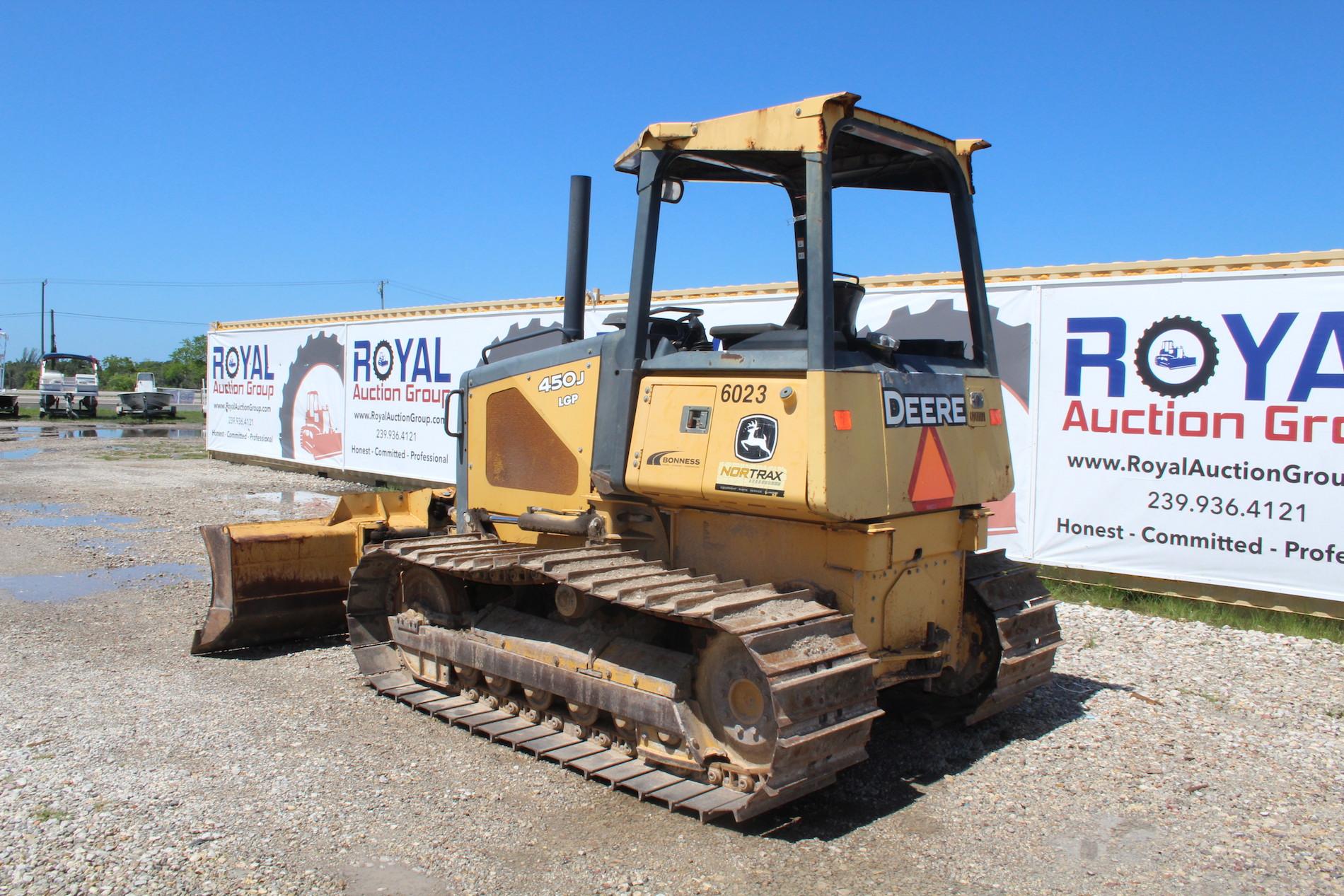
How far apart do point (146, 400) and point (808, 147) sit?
40891 millimetres

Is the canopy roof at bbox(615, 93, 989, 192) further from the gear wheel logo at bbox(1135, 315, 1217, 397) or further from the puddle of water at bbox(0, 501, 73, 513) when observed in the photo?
the puddle of water at bbox(0, 501, 73, 513)

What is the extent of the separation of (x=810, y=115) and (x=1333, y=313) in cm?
565

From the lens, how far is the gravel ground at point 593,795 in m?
4.06

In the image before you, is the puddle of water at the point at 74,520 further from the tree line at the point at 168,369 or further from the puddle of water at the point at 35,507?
the tree line at the point at 168,369

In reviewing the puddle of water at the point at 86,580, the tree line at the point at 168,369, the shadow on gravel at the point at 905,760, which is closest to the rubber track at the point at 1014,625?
the shadow on gravel at the point at 905,760

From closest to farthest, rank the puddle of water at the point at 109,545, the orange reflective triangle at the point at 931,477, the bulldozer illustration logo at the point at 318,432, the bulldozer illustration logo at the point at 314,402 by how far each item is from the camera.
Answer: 1. the orange reflective triangle at the point at 931,477
2. the puddle of water at the point at 109,545
3. the bulldozer illustration logo at the point at 314,402
4. the bulldozer illustration logo at the point at 318,432

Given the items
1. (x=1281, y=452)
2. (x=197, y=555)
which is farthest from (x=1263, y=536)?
(x=197, y=555)

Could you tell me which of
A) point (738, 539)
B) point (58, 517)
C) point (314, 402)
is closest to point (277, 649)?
point (738, 539)

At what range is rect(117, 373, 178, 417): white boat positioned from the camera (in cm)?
3988

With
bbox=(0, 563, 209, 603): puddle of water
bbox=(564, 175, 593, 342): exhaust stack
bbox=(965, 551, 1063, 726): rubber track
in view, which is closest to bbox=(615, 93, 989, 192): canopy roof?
bbox=(564, 175, 593, 342): exhaust stack

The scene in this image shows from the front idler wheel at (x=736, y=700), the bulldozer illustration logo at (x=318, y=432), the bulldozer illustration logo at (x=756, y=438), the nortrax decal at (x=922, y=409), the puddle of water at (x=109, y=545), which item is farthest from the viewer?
the bulldozer illustration logo at (x=318, y=432)

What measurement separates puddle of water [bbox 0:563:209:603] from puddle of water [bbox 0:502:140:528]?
3279 mm

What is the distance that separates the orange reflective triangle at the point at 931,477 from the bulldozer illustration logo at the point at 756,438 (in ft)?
2.45

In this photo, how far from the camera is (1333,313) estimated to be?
8008mm
